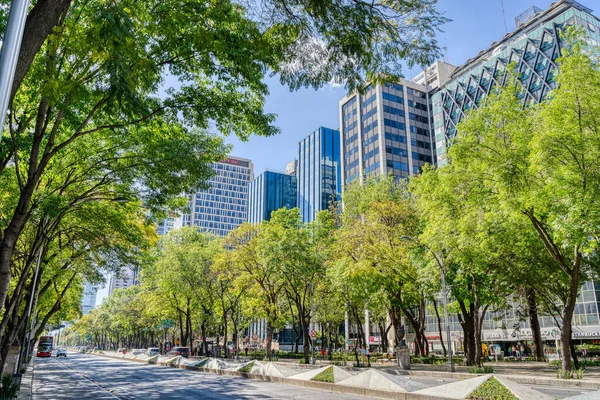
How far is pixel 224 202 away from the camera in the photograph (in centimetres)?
15988

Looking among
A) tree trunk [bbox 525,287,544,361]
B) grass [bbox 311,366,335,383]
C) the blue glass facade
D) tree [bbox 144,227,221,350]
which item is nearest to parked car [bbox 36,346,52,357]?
tree [bbox 144,227,221,350]

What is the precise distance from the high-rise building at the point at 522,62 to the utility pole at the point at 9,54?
55192 millimetres

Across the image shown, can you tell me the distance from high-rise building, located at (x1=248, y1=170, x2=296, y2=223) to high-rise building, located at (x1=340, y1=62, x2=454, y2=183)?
45.2 m

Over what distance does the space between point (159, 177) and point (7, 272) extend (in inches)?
190

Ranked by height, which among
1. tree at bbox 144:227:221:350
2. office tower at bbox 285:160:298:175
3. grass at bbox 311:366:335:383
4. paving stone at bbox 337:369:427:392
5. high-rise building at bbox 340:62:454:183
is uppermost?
office tower at bbox 285:160:298:175

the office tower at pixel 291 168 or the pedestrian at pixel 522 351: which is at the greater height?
the office tower at pixel 291 168

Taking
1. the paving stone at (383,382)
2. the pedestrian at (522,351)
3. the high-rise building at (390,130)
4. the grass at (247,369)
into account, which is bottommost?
the pedestrian at (522,351)

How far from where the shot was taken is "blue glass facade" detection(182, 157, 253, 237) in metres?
154

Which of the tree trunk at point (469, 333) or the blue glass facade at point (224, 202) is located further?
the blue glass facade at point (224, 202)

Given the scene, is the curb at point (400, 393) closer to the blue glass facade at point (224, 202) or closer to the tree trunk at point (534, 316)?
the tree trunk at point (534, 316)

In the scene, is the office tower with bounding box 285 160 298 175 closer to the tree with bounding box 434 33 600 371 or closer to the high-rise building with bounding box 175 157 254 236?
the high-rise building with bounding box 175 157 254 236

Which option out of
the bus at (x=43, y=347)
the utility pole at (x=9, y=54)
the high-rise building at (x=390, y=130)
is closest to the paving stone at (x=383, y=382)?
the utility pole at (x=9, y=54)

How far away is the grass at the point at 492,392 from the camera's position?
36.2ft

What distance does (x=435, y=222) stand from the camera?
21328 millimetres
